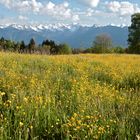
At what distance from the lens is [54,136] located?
4984mm

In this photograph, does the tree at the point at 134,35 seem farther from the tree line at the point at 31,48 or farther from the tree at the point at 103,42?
the tree at the point at 103,42

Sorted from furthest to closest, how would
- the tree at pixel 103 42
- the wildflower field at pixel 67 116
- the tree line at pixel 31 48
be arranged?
the tree at pixel 103 42 → the tree line at pixel 31 48 → the wildflower field at pixel 67 116

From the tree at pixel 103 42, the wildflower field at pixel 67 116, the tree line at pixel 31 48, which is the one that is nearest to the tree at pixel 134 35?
the tree line at pixel 31 48

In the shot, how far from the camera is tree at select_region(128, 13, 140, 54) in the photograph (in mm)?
66950

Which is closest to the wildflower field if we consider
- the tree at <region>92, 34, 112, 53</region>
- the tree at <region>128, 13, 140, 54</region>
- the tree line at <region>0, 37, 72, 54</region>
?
the tree line at <region>0, 37, 72, 54</region>

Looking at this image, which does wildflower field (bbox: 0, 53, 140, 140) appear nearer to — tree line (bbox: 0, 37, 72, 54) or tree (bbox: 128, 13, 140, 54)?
tree line (bbox: 0, 37, 72, 54)

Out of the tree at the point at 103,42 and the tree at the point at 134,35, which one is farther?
the tree at the point at 103,42

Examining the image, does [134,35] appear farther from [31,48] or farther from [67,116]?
[67,116]

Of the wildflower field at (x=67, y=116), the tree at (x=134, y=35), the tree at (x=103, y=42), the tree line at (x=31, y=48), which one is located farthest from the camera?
the tree at (x=103, y=42)

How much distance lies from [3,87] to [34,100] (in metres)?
1.58

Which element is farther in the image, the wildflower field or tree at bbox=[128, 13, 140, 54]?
tree at bbox=[128, 13, 140, 54]

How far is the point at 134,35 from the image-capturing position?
6944 cm

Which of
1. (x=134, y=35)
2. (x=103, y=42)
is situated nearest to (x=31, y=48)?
(x=134, y=35)

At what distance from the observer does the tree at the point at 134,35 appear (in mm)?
66950
